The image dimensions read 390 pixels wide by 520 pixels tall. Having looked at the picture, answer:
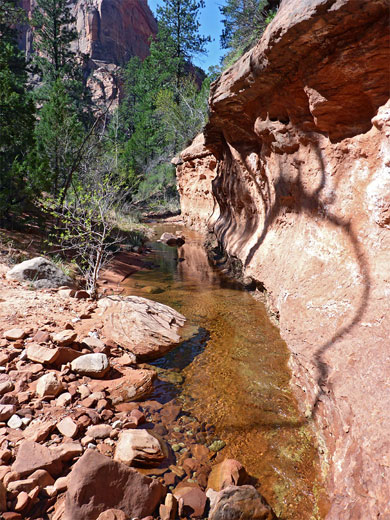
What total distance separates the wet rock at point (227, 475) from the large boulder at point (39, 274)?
4189 mm

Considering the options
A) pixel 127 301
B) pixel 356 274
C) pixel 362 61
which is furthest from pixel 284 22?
pixel 127 301

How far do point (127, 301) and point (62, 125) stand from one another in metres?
7.49

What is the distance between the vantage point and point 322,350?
256cm

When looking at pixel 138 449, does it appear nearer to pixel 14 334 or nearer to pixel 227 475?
pixel 227 475

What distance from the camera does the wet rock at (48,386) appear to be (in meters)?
2.62

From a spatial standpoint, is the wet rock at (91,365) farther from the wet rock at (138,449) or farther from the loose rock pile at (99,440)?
the wet rock at (138,449)

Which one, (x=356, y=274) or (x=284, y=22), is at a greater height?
(x=284, y=22)

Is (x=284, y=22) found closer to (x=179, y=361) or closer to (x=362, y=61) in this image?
(x=362, y=61)

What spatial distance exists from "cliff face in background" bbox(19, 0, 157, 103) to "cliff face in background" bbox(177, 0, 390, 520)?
46.4 meters

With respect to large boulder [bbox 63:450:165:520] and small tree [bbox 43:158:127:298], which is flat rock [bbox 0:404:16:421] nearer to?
large boulder [bbox 63:450:165:520]

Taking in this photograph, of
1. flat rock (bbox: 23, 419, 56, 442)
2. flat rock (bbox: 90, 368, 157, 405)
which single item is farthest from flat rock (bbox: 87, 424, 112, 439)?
flat rock (bbox: 90, 368, 157, 405)

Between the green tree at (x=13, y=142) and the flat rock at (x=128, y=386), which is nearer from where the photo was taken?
the flat rock at (x=128, y=386)

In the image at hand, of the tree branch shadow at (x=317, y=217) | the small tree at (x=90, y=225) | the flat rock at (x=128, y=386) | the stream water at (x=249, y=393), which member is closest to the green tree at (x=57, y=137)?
the small tree at (x=90, y=225)

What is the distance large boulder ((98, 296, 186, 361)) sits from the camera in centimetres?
378
